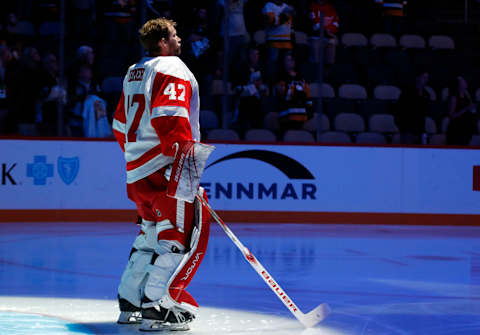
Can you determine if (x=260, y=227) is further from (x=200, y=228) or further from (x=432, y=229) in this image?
(x=200, y=228)

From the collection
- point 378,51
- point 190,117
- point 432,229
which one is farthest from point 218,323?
point 378,51

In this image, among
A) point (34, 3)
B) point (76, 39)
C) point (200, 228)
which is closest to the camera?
point (200, 228)

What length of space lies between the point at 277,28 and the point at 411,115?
7.30 ft

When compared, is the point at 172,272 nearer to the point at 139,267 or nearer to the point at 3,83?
the point at 139,267

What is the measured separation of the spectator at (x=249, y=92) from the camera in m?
10.3

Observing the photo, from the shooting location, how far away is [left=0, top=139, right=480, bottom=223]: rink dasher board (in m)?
9.56

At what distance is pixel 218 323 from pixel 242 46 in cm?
700

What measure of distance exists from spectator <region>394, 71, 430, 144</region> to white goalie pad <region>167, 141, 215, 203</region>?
7189mm

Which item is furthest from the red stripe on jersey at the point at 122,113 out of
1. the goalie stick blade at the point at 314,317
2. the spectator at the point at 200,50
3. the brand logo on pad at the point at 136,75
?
the spectator at the point at 200,50

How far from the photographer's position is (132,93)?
396cm

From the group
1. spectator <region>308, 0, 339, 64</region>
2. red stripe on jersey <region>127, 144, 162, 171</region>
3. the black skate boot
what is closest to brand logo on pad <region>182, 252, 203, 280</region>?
the black skate boot

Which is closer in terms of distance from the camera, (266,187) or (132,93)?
(132,93)

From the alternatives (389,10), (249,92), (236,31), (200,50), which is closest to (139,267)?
(249,92)

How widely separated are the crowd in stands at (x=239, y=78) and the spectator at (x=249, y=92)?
0.04 feet
